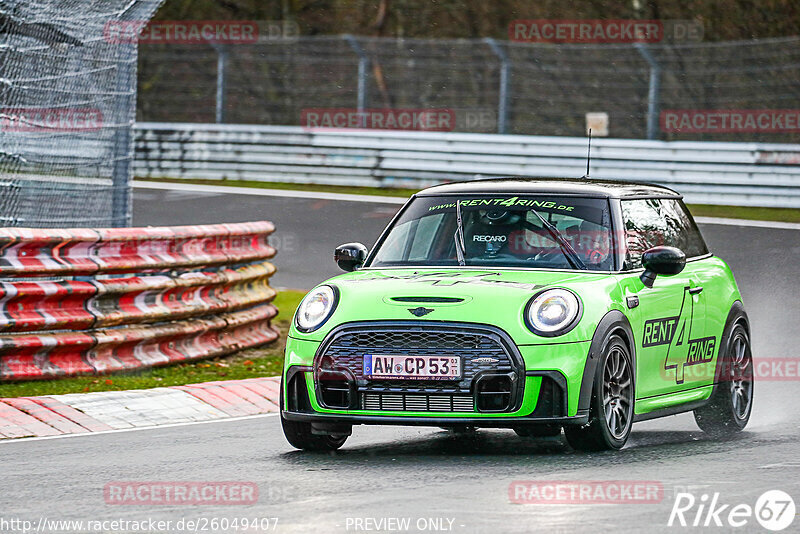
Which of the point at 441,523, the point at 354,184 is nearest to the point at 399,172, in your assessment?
the point at 354,184

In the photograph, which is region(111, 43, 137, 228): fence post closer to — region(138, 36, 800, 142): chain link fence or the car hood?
the car hood

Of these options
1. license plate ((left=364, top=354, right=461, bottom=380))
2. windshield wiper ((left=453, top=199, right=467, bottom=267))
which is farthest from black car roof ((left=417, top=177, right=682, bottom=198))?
license plate ((left=364, top=354, right=461, bottom=380))

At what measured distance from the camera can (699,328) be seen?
356 inches

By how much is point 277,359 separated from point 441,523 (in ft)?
20.7

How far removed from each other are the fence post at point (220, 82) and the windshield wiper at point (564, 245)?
685 inches

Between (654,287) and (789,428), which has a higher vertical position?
(654,287)

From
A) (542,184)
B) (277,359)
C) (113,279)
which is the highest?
(542,184)

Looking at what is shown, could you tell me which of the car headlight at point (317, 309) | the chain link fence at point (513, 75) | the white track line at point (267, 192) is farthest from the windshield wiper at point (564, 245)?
the chain link fence at point (513, 75)

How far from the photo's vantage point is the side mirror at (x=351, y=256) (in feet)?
29.6

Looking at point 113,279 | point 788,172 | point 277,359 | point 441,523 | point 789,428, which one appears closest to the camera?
point 441,523

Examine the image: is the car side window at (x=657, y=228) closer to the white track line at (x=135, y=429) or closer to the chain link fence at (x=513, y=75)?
the white track line at (x=135, y=429)

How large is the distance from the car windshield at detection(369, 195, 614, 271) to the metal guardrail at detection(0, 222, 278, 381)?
2.64m

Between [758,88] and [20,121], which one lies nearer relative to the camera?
[20,121]

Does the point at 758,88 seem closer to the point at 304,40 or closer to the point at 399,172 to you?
the point at 399,172
